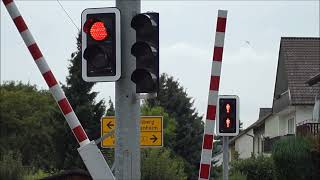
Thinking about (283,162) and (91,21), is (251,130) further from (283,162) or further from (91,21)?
(91,21)

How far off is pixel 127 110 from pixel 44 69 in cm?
98

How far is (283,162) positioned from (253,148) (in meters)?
45.6

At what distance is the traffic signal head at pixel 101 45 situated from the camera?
24.9 ft

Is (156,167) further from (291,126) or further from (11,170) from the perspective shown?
(291,126)

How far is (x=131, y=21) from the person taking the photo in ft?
25.2

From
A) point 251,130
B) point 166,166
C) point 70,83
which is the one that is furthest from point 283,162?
point 251,130

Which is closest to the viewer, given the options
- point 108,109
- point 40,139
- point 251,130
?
point 108,109

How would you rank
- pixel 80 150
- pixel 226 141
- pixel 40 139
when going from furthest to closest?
pixel 40 139, pixel 226 141, pixel 80 150

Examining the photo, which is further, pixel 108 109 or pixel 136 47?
pixel 108 109

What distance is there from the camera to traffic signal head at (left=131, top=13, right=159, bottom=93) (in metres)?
7.61

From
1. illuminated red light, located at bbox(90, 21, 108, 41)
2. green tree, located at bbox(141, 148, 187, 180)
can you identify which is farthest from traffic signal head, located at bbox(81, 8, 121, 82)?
green tree, located at bbox(141, 148, 187, 180)

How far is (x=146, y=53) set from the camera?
25.0 ft

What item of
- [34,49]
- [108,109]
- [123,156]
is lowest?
[123,156]

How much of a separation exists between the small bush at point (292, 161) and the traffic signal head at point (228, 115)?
46.3 ft
